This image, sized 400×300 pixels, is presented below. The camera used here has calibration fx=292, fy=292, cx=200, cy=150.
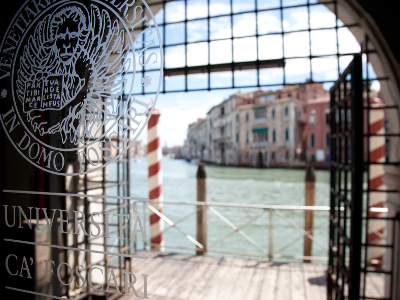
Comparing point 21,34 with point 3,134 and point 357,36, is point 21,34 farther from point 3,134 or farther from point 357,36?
point 357,36

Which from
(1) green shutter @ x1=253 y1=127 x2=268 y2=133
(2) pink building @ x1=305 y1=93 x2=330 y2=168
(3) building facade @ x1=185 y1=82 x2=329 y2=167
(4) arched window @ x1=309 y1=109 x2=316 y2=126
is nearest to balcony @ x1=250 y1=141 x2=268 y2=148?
(3) building facade @ x1=185 y1=82 x2=329 y2=167

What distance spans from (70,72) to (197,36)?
1.05m

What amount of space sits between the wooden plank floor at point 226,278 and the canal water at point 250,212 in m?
0.39

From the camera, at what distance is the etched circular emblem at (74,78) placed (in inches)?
65.7

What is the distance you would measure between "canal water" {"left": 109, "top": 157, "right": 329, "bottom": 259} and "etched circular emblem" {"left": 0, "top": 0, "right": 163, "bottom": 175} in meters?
2.24

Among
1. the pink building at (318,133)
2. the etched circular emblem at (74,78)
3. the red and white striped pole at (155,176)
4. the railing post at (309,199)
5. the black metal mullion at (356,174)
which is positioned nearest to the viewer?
the black metal mullion at (356,174)

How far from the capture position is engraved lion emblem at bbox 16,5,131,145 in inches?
67.2

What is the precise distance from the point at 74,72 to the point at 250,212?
1112 centimetres

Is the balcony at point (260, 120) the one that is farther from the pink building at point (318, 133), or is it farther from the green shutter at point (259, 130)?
the pink building at point (318, 133)

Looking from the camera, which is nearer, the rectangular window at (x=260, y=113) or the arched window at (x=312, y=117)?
the arched window at (x=312, y=117)

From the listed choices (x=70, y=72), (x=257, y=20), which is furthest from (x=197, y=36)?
(x=70, y=72)

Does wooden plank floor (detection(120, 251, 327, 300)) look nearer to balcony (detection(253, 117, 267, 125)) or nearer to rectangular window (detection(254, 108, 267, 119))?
balcony (detection(253, 117, 267, 125))

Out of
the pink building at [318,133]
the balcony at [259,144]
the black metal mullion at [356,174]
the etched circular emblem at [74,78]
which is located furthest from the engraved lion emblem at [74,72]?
the balcony at [259,144]

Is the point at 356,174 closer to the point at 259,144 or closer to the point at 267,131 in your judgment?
the point at 267,131
